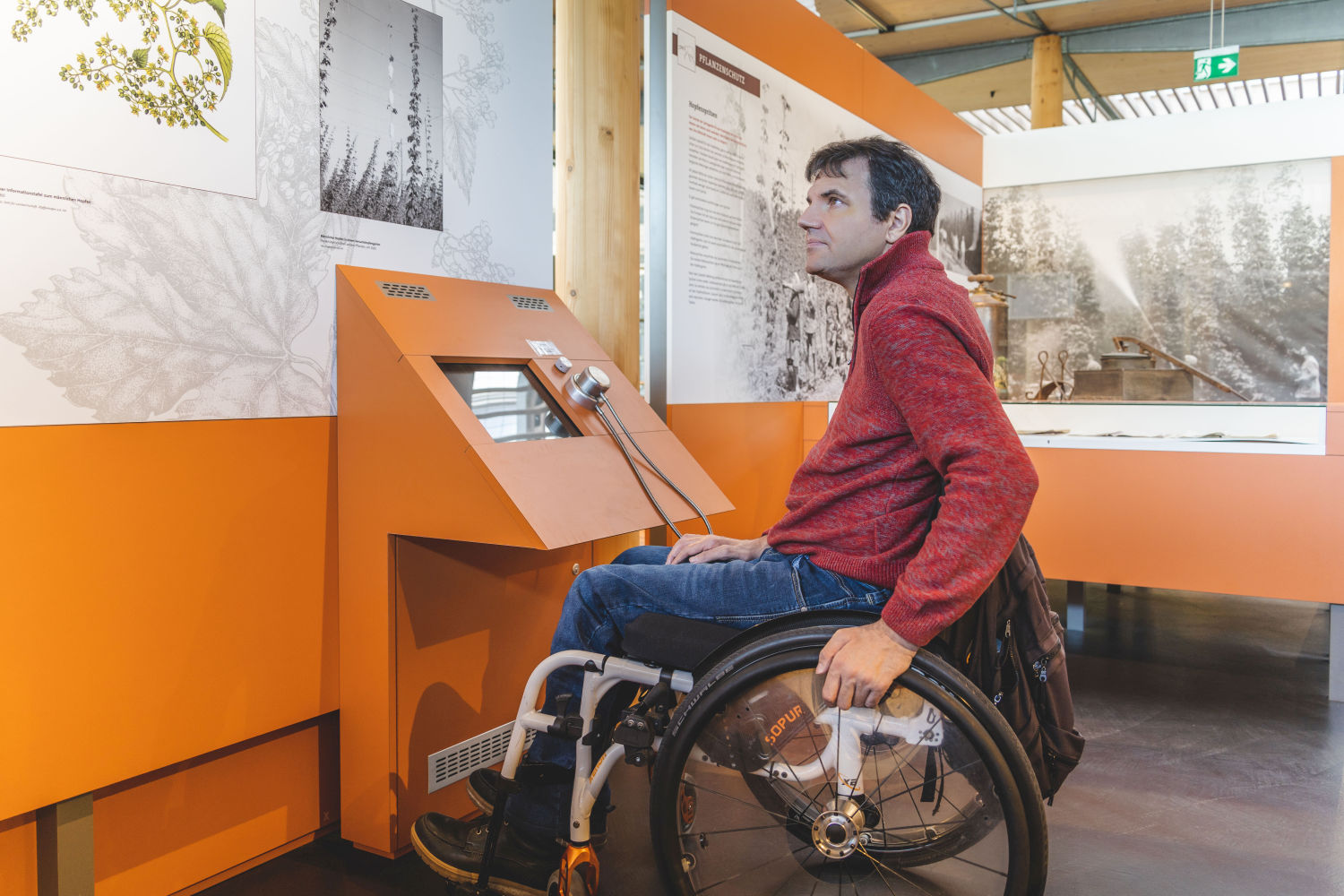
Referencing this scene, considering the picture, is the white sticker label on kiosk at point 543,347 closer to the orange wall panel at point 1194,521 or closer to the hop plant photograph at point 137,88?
the hop plant photograph at point 137,88

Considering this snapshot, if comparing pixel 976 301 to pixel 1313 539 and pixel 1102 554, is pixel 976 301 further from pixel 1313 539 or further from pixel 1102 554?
pixel 1313 539

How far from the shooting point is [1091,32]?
908 cm

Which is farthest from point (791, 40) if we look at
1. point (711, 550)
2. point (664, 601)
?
point (664, 601)

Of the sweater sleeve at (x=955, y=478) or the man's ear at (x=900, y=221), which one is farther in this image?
the man's ear at (x=900, y=221)

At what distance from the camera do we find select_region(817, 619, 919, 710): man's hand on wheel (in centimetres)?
141

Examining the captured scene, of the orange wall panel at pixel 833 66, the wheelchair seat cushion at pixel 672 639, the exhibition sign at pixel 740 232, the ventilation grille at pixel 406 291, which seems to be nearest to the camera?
the wheelchair seat cushion at pixel 672 639

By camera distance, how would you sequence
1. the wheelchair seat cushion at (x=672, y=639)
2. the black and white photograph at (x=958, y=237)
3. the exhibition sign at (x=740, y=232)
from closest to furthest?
the wheelchair seat cushion at (x=672, y=639) → the exhibition sign at (x=740, y=232) → the black and white photograph at (x=958, y=237)

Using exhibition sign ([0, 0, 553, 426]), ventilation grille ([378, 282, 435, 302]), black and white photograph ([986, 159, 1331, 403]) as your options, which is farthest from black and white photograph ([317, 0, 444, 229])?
black and white photograph ([986, 159, 1331, 403])

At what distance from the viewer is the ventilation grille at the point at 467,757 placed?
2.29 m

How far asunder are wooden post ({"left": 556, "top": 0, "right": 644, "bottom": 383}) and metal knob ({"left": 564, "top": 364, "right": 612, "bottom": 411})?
76cm

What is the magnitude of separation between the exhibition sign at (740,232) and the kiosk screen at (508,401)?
1.20 meters

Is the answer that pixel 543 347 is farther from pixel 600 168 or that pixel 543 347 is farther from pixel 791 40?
pixel 791 40

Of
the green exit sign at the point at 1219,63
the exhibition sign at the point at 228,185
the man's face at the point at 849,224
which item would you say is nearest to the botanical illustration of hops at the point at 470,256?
the exhibition sign at the point at 228,185

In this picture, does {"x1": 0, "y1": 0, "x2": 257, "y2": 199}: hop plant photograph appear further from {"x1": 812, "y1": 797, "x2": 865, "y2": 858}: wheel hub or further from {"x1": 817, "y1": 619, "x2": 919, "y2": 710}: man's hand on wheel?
{"x1": 812, "y1": 797, "x2": 865, "y2": 858}: wheel hub
